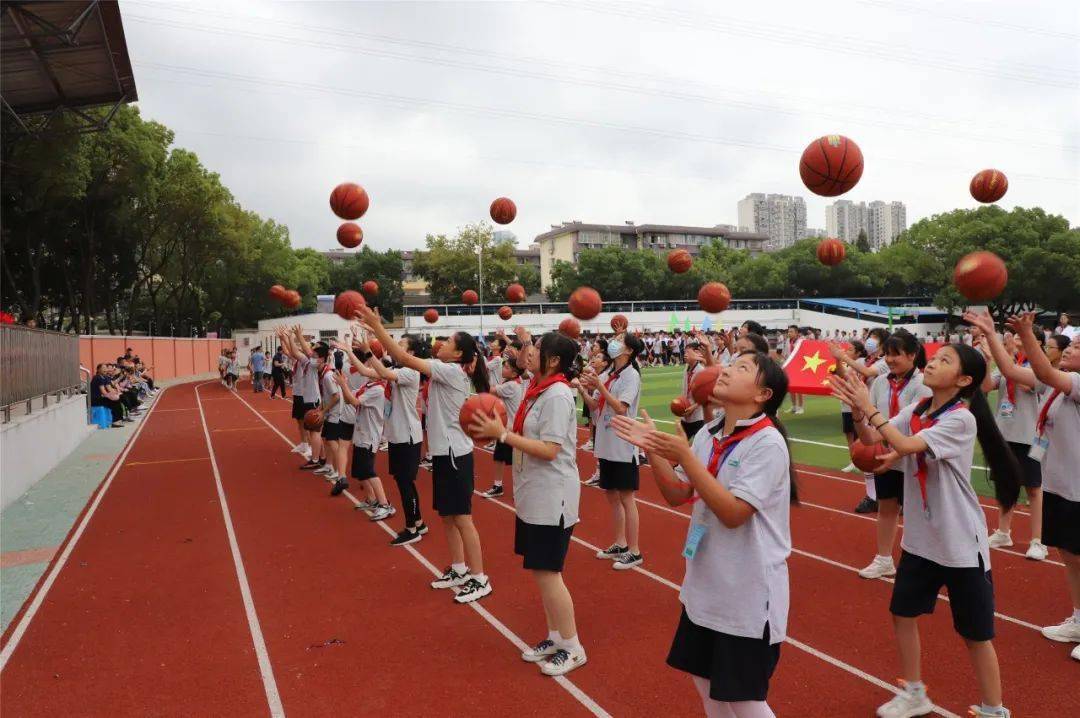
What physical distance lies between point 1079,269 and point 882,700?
5085 cm

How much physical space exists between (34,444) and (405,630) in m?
8.86

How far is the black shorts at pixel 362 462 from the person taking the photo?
817 centimetres

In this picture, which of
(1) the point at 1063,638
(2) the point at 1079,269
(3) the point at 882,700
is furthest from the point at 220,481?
(2) the point at 1079,269

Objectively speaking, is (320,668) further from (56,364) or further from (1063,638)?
(56,364)

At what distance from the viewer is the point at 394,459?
270 inches

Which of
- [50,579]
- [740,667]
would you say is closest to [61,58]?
[50,579]

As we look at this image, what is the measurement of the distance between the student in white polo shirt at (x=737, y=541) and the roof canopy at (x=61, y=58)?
53.5 feet

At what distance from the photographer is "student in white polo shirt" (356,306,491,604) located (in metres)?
5.63

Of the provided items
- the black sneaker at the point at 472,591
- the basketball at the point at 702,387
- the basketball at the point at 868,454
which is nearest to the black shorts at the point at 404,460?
the black sneaker at the point at 472,591

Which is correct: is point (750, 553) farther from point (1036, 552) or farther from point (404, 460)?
point (1036, 552)

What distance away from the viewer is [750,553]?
8.77 feet

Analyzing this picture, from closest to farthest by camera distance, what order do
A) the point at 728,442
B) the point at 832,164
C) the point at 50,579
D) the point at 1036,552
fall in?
1. the point at 728,442
2. the point at 1036,552
3. the point at 50,579
4. the point at 832,164

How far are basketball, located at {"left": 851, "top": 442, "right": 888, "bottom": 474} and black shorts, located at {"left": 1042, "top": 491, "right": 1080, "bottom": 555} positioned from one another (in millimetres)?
1678

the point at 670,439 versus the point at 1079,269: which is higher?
the point at 1079,269
